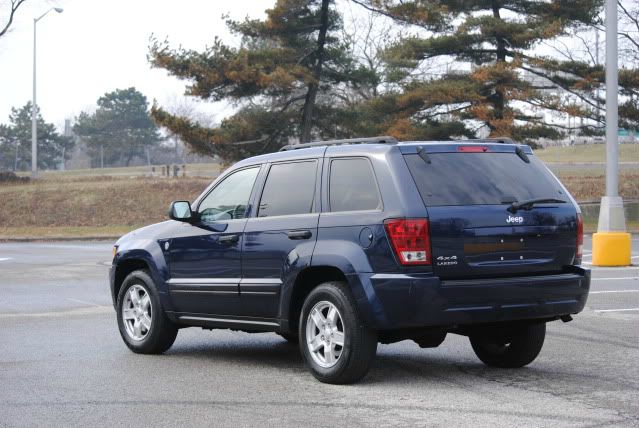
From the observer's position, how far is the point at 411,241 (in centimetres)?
780

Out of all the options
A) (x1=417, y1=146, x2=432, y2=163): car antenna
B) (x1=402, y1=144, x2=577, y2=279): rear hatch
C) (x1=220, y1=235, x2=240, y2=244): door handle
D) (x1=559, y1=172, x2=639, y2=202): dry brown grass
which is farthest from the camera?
(x1=559, y1=172, x2=639, y2=202): dry brown grass

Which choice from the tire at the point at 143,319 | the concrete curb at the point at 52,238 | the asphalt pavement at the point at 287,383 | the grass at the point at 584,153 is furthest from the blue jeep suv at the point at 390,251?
the grass at the point at 584,153

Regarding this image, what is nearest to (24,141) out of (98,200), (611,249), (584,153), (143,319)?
(584,153)

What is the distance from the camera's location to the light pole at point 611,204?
61.0 ft

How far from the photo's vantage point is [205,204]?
9898mm

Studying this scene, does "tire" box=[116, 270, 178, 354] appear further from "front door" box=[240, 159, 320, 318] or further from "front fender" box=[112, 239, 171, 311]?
"front door" box=[240, 159, 320, 318]

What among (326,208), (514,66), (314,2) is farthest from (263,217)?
(314,2)

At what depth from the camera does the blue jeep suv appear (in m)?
7.84

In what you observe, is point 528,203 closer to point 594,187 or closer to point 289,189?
point 289,189

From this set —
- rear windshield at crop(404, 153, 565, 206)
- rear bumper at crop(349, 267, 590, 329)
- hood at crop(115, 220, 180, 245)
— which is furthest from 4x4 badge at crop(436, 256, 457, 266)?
hood at crop(115, 220, 180, 245)

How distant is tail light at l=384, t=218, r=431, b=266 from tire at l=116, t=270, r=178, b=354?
3107 mm

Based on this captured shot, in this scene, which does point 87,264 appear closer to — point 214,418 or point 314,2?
point 214,418

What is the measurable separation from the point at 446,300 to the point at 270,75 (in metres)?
31.4

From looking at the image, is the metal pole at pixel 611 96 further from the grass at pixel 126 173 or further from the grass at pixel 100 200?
the grass at pixel 126 173
